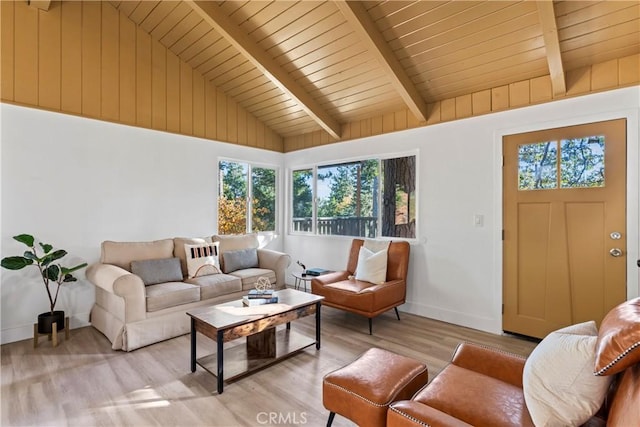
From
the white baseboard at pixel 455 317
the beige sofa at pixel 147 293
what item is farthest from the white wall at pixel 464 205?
the beige sofa at pixel 147 293

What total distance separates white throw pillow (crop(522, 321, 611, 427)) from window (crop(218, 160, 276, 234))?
432 cm

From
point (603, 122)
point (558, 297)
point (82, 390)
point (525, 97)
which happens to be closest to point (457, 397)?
point (558, 297)

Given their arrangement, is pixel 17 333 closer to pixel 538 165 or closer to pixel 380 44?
pixel 380 44

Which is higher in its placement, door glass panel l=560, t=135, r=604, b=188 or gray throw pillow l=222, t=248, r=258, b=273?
door glass panel l=560, t=135, r=604, b=188

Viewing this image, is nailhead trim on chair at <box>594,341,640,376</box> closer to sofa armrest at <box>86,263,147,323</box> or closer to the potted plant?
sofa armrest at <box>86,263,147,323</box>

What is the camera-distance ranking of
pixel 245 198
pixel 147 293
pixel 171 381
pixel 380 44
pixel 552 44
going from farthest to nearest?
pixel 245 198 < pixel 147 293 < pixel 380 44 < pixel 552 44 < pixel 171 381

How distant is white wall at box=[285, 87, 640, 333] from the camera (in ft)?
10.3

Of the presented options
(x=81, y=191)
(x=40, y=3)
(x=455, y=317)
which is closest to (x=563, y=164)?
(x=455, y=317)

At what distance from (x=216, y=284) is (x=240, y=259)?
29.2 inches

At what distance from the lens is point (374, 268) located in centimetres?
378

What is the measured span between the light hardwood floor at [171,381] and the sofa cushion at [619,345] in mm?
1441

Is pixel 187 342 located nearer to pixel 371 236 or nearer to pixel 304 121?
pixel 371 236

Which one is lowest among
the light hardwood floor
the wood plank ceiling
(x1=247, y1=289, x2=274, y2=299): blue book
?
the light hardwood floor

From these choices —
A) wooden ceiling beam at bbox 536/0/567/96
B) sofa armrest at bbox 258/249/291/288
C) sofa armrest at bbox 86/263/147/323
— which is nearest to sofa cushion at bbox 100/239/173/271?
sofa armrest at bbox 86/263/147/323
